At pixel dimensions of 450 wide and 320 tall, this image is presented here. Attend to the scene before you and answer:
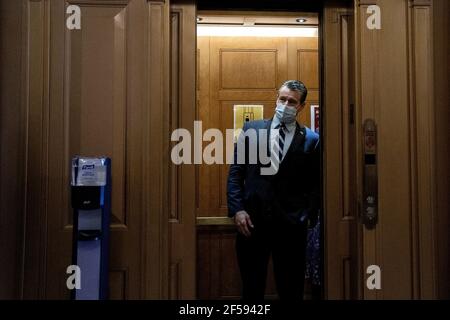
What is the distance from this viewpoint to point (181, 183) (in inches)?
93.8

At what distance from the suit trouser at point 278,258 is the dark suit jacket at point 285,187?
0.07 metres

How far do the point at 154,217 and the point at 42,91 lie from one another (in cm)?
84

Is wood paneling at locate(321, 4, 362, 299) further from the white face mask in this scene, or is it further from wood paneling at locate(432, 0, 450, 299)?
wood paneling at locate(432, 0, 450, 299)

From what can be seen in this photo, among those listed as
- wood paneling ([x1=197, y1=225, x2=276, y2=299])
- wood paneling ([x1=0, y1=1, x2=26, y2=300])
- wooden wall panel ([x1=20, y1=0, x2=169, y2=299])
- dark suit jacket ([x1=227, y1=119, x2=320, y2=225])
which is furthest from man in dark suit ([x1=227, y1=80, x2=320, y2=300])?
wood paneling ([x1=0, y1=1, x2=26, y2=300])

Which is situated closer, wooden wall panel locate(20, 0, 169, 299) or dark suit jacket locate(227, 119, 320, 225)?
wooden wall panel locate(20, 0, 169, 299)

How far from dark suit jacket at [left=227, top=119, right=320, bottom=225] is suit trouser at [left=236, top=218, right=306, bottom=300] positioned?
70 mm

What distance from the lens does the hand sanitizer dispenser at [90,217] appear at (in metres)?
1.96

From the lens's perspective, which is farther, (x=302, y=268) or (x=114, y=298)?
(x=302, y=268)

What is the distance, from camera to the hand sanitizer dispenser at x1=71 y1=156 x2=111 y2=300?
6.42 feet

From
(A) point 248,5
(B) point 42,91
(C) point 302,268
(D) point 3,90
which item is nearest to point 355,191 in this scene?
(C) point 302,268

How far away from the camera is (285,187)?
100 inches

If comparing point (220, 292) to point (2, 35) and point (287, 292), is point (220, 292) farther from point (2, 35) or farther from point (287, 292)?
point (2, 35)

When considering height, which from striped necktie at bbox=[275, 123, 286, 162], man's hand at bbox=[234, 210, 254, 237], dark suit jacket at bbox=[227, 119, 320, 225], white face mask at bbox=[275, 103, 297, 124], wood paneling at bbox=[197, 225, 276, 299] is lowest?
wood paneling at bbox=[197, 225, 276, 299]

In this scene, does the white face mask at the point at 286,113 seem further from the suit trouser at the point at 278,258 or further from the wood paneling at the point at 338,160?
the suit trouser at the point at 278,258
